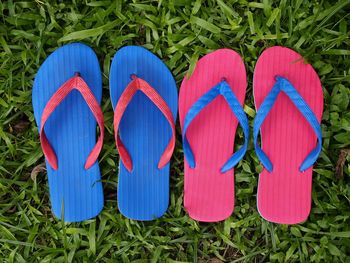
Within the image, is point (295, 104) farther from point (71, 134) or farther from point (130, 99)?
point (71, 134)

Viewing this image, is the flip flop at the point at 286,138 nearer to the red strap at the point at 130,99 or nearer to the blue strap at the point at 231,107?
the blue strap at the point at 231,107

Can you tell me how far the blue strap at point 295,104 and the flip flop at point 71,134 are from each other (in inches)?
21.2

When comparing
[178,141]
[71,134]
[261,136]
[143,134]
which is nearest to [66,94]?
[71,134]

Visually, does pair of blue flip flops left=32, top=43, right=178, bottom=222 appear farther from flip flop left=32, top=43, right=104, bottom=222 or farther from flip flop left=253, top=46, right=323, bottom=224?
flip flop left=253, top=46, right=323, bottom=224

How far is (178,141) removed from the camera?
66.1 inches

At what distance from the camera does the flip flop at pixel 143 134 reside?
1619mm

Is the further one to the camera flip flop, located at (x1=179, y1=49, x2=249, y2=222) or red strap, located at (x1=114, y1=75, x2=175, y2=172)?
flip flop, located at (x1=179, y1=49, x2=249, y2=222)

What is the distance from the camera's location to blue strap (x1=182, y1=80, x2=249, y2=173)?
1.54 m

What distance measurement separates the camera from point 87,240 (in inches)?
65.4

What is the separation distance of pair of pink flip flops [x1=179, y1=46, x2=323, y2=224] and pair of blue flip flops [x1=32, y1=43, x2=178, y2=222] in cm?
10

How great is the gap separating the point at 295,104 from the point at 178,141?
0.43 m

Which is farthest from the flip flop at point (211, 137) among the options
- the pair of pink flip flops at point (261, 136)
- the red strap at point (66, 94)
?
the red strap at point (66, 94)

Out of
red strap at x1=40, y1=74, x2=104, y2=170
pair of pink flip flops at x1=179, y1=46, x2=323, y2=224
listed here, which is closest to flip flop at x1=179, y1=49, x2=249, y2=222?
pair of pink flip flops at x1=179, y1=46, x2=323, y2=224

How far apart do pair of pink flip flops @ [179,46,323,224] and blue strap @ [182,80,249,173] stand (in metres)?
0.02
